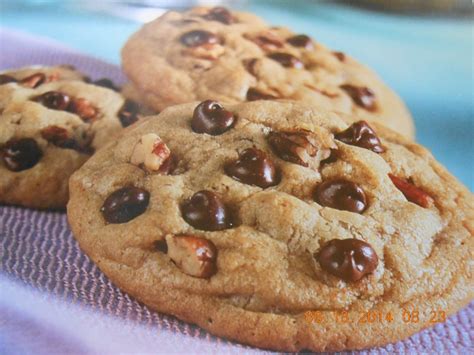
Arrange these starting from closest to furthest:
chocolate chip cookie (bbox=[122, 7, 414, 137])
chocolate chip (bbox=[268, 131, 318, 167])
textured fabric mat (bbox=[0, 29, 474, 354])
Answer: textured fabric mat (bbox=[0, 29, 474, 354]) → chocolate chip (bbox=[268, 131, 318, 167]) → chocolate chip cookie (bbox=[122, 7, 414, 137])

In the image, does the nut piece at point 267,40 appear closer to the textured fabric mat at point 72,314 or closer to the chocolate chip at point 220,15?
the chocolate chip at point 220,15

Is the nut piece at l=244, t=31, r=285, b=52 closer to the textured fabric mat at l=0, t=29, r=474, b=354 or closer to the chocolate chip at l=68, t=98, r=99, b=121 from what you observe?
the chocolate chip at l=68, t=98, r=99, b=121

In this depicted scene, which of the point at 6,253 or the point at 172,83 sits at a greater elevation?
the point at 172,83

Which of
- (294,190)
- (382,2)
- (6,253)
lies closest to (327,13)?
(382,2)

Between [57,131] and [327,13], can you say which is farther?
[327,13]

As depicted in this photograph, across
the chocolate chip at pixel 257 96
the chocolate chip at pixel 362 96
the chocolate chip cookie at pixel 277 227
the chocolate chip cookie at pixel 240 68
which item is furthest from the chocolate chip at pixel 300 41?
the chocolate chip cookie at pixel 277 227

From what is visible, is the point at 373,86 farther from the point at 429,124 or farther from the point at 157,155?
the point at 157,155

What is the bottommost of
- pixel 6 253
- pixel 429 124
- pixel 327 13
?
pixel 6 253
